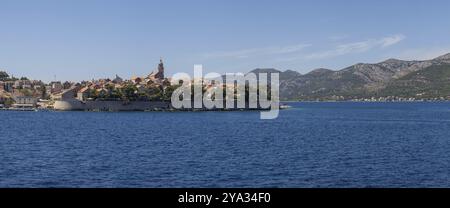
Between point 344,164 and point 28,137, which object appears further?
point 28,137

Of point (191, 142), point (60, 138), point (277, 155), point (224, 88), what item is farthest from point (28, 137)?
point (224, 88)

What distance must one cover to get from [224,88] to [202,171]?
15394cm

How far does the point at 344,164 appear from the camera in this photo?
3588 centimetres

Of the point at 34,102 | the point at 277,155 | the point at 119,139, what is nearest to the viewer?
the point at 277,155

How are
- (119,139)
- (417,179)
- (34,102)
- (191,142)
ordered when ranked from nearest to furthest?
(417,179), (191,142), (119,139), (34,102)

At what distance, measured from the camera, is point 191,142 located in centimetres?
5353

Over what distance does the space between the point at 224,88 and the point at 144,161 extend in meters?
149

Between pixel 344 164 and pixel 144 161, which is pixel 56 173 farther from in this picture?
pixel 344 164
